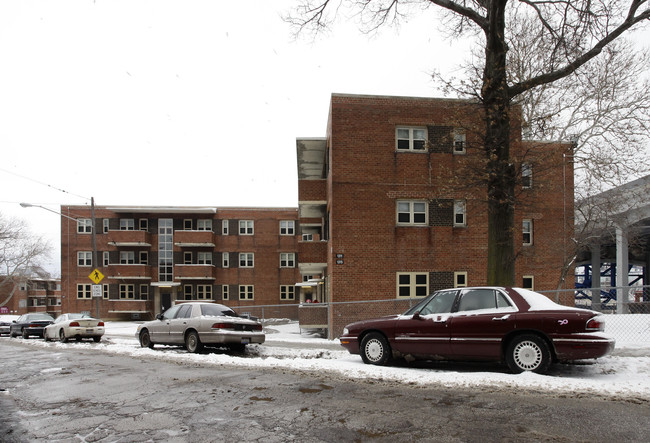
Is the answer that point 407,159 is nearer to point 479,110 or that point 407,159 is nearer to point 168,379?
point 479,110

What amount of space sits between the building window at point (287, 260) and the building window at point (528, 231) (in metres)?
29.4

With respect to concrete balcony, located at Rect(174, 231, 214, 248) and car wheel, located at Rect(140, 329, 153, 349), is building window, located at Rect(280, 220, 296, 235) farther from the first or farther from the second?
car wheel, located at Rect(140, 329, 153, 349)

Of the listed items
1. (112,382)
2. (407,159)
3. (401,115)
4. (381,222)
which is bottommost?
(112,382)

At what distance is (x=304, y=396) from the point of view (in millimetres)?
7539

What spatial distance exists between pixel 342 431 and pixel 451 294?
4902 millimetres

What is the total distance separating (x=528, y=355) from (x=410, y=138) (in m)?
14.2

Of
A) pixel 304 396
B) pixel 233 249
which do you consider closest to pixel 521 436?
pixel 304 396

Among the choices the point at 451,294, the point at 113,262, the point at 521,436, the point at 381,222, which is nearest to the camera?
the point at 521,436

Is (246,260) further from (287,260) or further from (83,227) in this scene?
(83,227)

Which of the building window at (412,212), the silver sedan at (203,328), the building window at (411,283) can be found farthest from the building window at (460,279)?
the silver sedan at (203,328)

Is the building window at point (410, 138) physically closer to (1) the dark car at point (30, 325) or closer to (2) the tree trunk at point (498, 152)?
(2) the tree trunk at point (498, 152)

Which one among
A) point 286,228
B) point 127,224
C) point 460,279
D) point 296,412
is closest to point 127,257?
point 127,224

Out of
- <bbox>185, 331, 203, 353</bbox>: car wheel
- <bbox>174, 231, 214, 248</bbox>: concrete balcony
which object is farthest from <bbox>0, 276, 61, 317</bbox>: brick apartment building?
<bbox>185, 331, 203, 353</bbox>: car wheel

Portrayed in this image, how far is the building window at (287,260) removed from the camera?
1967 inches
